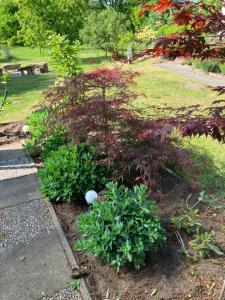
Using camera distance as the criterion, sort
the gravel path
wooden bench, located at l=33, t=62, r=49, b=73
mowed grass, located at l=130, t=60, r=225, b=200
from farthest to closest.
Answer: wooden bench, located at l=33, t=62, r=49, b=73
the gravel path
mowed grass, located at l=130, t=60, r=225, b=200

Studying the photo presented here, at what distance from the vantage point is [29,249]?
2.92 meters

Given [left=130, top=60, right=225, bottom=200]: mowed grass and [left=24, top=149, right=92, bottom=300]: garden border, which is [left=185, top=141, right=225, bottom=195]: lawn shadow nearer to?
[left=130, top=60, right=225, bottom=200]: mowed grass

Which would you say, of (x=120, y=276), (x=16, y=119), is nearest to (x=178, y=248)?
(x=120, y=276)

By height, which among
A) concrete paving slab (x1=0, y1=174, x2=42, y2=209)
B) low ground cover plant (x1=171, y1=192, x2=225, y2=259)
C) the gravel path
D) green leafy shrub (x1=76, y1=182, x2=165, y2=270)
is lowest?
the gravel path

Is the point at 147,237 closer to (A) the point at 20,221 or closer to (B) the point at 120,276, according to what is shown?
(B) the point at 120,276

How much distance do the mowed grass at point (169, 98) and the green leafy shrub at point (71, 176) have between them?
37.5 inches

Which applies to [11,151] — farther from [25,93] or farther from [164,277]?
[25,93]

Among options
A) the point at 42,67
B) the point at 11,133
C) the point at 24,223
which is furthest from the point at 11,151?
the point at 42,67

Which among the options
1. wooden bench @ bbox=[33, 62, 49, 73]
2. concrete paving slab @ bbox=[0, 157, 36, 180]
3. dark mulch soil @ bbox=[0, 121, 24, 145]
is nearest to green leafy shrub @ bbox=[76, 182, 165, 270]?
concrete paving slab @ bbox=[0, 157, 36, 180]

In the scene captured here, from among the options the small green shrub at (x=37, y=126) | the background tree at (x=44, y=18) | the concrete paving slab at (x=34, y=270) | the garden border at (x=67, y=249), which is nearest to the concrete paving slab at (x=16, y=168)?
the small green shrub at (x=37, y=126)

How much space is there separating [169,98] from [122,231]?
594 centimetres

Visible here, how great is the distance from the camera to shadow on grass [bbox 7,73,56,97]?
10.8 meters

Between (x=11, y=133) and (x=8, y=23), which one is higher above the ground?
(x=8, y=23)

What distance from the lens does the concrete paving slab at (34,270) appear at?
248 centimetres
